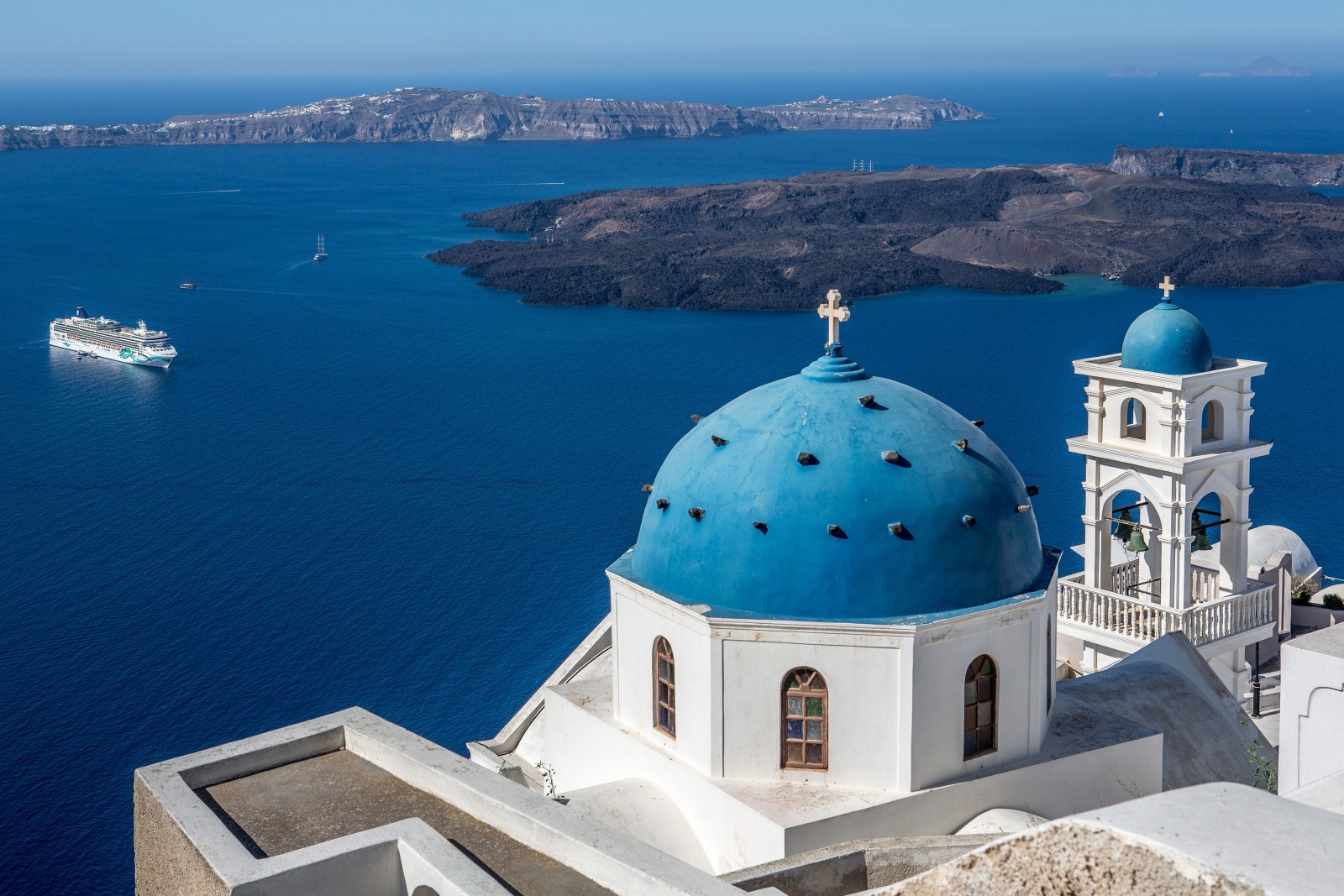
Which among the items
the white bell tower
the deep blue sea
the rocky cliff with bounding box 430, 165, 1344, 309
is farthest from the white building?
the rocky cliff with bounding box 430, 165, 1344, 309

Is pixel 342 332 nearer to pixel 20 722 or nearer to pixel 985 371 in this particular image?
pixel 985 371

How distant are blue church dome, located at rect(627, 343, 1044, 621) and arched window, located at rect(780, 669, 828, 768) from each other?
533mm

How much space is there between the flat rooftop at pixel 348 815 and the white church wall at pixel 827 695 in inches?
133

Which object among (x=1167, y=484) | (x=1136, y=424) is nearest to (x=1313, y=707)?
(x=1167, y=484)

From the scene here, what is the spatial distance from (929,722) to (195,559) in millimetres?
33516

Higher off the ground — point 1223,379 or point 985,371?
point 1223,379

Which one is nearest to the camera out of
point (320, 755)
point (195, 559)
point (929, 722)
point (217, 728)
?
point (320, 755)

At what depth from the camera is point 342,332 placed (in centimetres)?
7238

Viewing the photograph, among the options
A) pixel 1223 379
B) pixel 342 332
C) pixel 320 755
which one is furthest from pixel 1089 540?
pixel 342 332

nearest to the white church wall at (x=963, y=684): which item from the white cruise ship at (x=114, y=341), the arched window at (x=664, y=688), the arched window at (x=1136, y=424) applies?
the arched window at (x=664, y=688)

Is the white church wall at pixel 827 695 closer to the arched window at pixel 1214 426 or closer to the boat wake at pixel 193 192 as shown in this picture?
the arched window at pixel 1214 426

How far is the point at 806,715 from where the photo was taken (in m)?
12.4

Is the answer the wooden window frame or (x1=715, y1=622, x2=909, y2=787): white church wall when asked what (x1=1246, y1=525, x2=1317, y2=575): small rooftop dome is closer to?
(x1=715, y1=622, x2=909, y2=787): white church wall

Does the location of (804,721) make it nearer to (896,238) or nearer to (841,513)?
(841,513)
